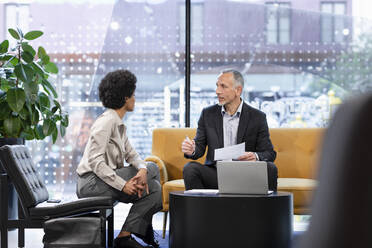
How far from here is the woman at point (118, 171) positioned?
3.34 m

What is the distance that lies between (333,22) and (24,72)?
310cm

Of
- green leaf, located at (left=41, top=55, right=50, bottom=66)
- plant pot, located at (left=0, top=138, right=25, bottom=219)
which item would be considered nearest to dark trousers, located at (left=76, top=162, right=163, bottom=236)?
plant pot, located at (left=0, top=138, right=25, bottom=219)

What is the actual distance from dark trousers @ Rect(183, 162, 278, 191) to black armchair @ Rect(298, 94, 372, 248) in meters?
3.35

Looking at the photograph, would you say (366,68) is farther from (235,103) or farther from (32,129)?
(32,129)

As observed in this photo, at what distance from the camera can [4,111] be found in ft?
14.1

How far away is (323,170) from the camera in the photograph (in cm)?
50

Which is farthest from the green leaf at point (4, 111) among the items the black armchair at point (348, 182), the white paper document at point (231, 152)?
the black armchair at point (348, 182)

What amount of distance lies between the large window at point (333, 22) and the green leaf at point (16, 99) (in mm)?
3038

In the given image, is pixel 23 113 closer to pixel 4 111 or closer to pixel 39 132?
pixel 4 111

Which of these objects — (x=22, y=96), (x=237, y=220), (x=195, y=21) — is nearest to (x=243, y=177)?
(x=237, y=220)

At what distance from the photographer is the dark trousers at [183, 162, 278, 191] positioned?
3.83m

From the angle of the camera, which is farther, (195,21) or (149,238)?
(195,21)

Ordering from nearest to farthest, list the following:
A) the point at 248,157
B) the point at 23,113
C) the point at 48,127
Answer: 1. the point at 248,157
2. the point at 23,113
3. the point at 48,127

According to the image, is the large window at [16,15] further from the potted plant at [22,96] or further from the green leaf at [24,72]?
the green leaf at [24,72]
